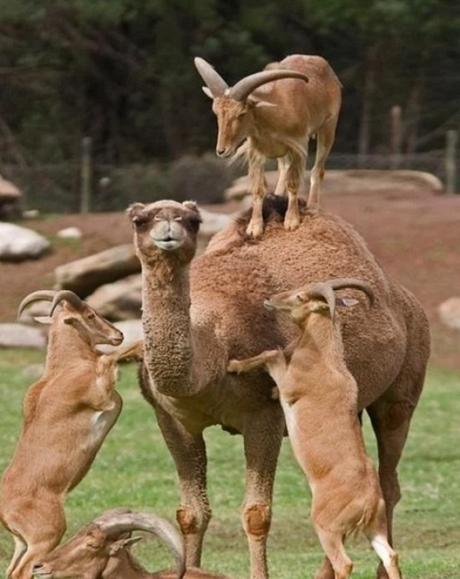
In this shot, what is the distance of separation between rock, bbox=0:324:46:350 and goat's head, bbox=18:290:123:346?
16612 mm

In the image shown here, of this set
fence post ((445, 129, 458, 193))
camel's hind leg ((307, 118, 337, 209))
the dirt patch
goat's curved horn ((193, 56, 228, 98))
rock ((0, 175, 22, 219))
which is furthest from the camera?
fence post ((445, 129, 458, 193))

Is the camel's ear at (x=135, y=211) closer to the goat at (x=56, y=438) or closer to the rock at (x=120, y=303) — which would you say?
the goat at (x=56, y=438)

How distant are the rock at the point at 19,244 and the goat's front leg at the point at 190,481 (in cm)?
2084

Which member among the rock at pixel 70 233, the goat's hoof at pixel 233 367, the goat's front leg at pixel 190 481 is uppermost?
the goat's hoof at pixel 233 367

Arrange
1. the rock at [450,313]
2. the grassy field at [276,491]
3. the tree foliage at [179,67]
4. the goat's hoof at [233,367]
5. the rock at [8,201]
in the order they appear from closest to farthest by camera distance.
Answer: the goat's hoof at [233,367], the grassy field at [276,491], the rock at [450,313], the rock at [8,201], the tree foliage at [179,67]

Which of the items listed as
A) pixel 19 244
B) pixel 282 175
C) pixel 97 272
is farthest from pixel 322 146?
pixel 19 244

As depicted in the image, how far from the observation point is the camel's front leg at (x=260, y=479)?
9.86 meters

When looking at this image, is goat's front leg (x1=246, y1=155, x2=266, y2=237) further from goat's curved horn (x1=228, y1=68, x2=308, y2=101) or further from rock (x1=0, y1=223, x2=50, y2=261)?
rock (x1=0, y1=223, x2=50, y2=261)

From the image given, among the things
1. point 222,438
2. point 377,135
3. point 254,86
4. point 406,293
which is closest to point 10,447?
point 222,438

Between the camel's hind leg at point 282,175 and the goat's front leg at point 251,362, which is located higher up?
the camel's hind leg at point 282,175

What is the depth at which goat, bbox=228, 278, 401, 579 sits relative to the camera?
893cm

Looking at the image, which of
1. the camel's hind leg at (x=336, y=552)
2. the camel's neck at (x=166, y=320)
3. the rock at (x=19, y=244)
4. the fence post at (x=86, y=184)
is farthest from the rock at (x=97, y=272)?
→ the camel's hind leg at (x=336, y=552)

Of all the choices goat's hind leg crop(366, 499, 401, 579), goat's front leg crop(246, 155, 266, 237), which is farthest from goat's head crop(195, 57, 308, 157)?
goat's hind leg crop(366, 499, 401, 579)

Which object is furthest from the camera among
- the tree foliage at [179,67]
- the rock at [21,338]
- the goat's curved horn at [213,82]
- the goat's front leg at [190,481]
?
the tree foliage at [179,67]
